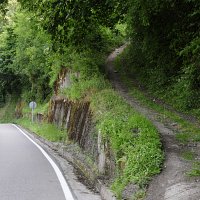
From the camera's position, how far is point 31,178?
10.7 m

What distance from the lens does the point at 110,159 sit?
9.80 metres

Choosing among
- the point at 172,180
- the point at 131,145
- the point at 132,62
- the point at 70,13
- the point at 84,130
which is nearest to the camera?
the point at 172,180

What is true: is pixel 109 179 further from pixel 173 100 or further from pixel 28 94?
pixel 28 94

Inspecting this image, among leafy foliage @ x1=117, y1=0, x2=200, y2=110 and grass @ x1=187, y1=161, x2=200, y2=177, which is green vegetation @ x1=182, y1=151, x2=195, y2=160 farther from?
leafy foliage @ x1=117, y1=0, x2=200, y2=110

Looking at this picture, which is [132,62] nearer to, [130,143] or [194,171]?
[130,143]

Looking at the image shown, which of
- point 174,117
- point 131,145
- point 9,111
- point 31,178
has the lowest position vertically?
point 31,178

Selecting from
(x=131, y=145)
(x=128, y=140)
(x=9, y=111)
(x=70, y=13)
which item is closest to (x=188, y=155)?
(x=131, y=145)

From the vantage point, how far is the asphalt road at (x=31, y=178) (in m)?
8.76

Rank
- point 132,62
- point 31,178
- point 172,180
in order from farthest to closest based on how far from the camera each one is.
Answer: point 132,62 < point 31,178 < point 172,180

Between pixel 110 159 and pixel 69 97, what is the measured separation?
10.8 meters

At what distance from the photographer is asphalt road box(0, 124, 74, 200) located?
28.7 ft

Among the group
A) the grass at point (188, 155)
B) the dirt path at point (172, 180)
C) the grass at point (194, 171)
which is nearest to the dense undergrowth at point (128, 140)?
the dirt path at point (172, 180)

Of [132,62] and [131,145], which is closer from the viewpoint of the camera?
[131,145]

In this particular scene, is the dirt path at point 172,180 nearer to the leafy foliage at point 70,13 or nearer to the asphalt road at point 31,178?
the asphalt road at point 31,178
